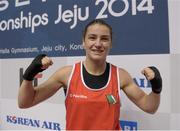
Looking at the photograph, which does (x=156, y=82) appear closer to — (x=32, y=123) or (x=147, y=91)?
(x=147, y=91)

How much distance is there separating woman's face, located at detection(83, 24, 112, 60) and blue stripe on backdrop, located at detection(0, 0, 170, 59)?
12.9 inches

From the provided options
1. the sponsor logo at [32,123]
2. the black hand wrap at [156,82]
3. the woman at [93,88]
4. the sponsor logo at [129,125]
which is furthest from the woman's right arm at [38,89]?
the sponsor logo at [32,123]

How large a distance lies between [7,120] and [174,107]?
126cm

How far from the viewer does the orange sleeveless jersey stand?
1.22 metres

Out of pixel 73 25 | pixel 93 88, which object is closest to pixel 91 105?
pixel 93 88

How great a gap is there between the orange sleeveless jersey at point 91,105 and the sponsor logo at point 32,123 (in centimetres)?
65

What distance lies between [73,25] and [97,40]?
0.57 meters

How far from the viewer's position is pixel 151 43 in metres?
1.48

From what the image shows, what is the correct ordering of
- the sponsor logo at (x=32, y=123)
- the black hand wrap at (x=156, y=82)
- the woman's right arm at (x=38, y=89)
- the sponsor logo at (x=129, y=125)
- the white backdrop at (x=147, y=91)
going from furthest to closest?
1. the sponsor logo at (x=32, y=123)
2. the sponsor logo at (x=129, y=125)
3. the white backdrop at (x=147, y=91)
4. the woman's right arm at (x=38, y=89)
5. the black hand wrap at (x=156, y=82)

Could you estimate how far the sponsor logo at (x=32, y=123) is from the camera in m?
1.90

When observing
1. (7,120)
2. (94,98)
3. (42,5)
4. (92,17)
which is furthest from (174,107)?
(7,120)

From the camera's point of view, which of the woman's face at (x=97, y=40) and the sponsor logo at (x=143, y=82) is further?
the sponsor logo at (x=143, y=82)

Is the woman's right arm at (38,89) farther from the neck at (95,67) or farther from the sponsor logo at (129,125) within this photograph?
the sponsor logo at (129,125)

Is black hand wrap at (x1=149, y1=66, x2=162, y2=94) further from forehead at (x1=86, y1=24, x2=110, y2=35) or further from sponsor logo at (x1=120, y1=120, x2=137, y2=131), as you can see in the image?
sponsor logo at (x1=120, y1=120, x2=137, y2=131)
